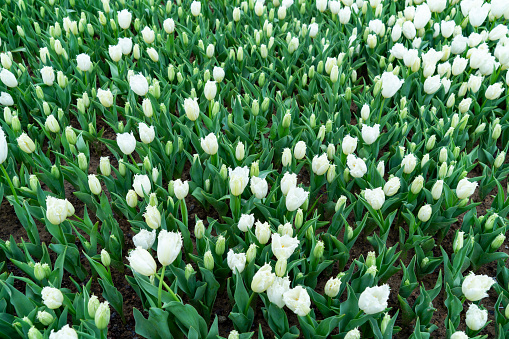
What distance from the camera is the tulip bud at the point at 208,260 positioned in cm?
195

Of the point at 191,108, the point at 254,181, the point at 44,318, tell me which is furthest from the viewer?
the point at 191,108

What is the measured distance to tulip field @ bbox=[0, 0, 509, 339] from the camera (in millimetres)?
1909

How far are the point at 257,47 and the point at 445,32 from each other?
1.54 m

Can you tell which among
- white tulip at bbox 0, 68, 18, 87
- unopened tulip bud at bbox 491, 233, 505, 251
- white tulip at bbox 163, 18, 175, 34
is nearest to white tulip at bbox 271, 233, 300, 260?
unopened tulip bud at bbox 491, 233, 505, 251

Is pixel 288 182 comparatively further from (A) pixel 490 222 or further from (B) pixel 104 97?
(B) pixel 104 97

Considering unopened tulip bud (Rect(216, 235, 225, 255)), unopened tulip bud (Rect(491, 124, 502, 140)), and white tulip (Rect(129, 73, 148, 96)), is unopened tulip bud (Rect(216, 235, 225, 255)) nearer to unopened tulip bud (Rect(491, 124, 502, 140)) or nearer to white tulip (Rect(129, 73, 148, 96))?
white tulip (Rect(129, 73, 148, 96))

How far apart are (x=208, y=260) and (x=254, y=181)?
1.52 feet

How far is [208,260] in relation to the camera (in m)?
1.97

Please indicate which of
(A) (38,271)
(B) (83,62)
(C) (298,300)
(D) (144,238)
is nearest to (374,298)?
(C) (298,300)

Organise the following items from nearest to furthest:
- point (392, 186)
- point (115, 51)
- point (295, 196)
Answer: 1. point (295, 196)
2. point (392, 186)
3. point (115, 51)

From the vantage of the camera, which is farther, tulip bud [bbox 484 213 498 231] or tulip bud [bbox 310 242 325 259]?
tulip bud [bbox 484 213 498 231]

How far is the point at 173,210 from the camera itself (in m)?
2.34

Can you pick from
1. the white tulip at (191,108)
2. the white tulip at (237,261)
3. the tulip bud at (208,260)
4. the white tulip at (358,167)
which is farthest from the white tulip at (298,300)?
the white tulip at (191,108)

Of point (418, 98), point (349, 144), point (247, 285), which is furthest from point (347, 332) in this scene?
point (418, 98)
